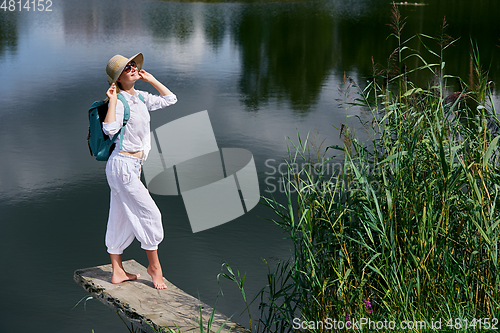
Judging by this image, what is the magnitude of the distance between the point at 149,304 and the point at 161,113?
5711mm

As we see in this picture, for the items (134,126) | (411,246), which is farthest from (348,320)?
(134,126)

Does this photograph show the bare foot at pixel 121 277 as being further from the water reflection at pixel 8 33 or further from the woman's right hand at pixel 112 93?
the water reflection at pixel 8 33

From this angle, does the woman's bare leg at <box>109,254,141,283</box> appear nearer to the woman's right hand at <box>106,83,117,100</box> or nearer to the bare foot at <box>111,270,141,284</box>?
the bare foot at <box>111,270,141,284</box>

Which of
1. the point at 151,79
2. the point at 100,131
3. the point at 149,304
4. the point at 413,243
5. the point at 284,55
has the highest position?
the point at 151,79

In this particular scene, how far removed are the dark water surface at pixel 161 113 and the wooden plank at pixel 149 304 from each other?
473mm

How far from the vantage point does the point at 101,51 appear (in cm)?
1490

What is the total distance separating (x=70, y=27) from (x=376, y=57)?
11009 millimetres

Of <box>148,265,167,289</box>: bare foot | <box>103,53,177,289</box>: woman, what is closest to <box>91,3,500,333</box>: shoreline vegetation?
<box>148,265,167,289</box>: bare foot

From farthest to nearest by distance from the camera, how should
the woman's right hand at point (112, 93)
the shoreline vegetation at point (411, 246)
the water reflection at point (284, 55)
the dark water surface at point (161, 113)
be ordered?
1. the water reflection at point (284, 55)
2. the dark water surface at point (161, 113)
3. the woman's right hand at point (112, 93)
4. the shoreline vegetation at point (411, 246)

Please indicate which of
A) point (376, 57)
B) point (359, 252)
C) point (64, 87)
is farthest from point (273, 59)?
point (359, 252)

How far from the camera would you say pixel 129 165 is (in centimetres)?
349

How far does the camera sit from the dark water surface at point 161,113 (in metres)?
4.65

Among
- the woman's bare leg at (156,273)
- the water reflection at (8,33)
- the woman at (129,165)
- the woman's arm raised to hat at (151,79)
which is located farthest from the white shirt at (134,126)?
the water reflection at (8,33)

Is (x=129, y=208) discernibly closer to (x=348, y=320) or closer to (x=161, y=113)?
(x=348, y=320)
